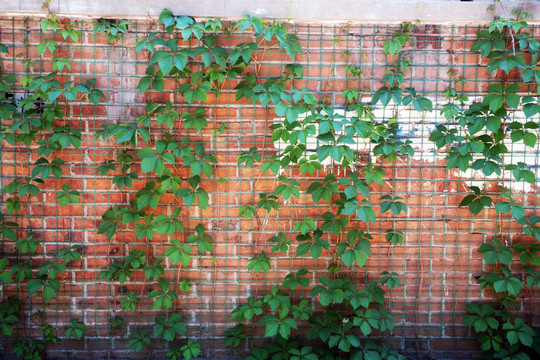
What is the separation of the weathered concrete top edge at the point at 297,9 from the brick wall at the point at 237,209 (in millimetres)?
66

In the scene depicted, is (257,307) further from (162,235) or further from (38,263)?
(38,263)

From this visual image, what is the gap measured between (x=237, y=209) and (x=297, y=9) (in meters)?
1.22

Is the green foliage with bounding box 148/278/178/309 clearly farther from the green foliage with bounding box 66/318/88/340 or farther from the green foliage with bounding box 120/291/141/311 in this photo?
the green foliage with bounding box 66/318/88/340

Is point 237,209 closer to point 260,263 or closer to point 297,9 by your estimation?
point 260,263

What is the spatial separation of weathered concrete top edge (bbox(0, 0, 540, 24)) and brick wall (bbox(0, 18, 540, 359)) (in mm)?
66

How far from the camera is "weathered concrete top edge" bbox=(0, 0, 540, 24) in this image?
7.57 feet

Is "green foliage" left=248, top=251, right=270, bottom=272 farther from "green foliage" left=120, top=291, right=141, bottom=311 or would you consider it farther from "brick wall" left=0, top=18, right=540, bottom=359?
"green foliage" left=120, top=291, right=141, bottom=311

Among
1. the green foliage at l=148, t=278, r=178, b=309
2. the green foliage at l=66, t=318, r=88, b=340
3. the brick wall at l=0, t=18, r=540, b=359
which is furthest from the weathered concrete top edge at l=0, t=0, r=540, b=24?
the green foliage at l=66, t=318, r=88, b=340

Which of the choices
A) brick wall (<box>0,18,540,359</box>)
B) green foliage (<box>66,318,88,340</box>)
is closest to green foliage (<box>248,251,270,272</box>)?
brick wall (<box>0,18,540,359</box>)

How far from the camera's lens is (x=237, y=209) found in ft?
8.15

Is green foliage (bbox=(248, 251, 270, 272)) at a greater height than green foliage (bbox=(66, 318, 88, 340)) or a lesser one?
greater

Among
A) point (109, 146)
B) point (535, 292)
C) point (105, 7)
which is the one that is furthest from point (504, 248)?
point (105, 7)

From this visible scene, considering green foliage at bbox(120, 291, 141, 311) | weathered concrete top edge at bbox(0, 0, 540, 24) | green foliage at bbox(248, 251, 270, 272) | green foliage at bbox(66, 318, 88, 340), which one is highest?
weathered concrete top edge at bbox(0, 0, 540, 24)

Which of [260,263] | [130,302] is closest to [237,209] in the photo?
[260,263]
